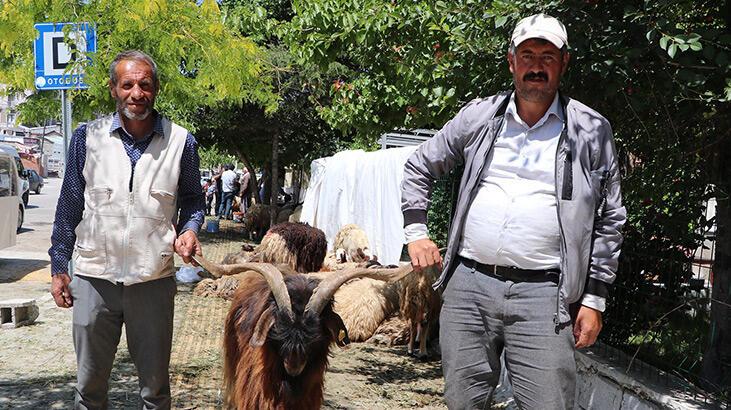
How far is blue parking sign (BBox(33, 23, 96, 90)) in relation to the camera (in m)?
6.84

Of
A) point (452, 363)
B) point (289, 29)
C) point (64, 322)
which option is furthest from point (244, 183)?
point (452, 363)

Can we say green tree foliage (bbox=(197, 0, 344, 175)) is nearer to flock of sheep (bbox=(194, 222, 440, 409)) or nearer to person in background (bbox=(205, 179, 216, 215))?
flock of sheep (bbox=(194, 222, 440, 409))

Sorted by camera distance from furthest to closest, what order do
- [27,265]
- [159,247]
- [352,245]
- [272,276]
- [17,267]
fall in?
1. [27,265]
2. [17,267]
3. [352,245]
4. [272,276]
5. [159,247]

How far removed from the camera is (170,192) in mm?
3662

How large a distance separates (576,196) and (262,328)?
2.51 m

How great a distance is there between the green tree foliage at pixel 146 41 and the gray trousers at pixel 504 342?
14.6 ft

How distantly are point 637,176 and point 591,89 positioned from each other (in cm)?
79

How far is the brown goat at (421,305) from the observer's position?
8.35 m

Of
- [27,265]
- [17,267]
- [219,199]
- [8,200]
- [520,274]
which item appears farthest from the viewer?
[219,199]

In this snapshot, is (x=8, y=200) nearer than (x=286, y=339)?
No

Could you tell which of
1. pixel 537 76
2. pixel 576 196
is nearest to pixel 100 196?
pixel 537 76

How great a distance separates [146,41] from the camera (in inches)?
314

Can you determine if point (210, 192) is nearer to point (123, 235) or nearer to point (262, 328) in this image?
point (262, 328)

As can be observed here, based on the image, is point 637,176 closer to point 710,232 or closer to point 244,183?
point 710,232
